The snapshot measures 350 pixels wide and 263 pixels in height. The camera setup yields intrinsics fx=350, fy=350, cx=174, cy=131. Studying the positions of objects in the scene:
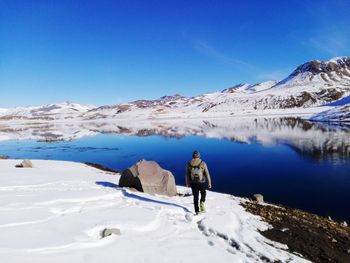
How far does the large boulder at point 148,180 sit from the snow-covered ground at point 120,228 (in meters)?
1.08

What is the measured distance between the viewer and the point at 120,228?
11.4 m

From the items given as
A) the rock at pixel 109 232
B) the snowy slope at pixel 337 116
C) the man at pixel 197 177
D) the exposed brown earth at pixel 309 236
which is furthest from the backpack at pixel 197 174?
the snowy slope at pixel 337 116

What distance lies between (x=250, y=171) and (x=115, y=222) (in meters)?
22.2

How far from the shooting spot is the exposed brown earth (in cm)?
1112

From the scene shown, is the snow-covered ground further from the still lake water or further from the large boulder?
the still lake water

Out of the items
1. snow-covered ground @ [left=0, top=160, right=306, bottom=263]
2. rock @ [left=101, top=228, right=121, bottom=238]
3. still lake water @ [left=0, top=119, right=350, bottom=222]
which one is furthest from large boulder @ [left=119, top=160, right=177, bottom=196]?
still lake water @ [left=0, top=119, right=350, bottom=222]

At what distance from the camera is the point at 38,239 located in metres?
9.51

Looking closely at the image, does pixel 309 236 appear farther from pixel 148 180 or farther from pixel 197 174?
pixel 148 180

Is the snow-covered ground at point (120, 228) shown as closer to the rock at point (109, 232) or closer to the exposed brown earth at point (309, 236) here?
the rock at point (109, 232)

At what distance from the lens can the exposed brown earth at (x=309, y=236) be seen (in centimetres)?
1112

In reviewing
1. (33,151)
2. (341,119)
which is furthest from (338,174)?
(341,119)

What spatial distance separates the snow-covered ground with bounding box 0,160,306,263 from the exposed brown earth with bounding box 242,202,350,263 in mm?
540

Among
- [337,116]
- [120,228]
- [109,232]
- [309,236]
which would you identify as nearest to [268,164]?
[309,236]

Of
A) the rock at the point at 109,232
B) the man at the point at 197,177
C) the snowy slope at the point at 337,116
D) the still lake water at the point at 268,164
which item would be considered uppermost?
the snowy slope at the point at 337,116
